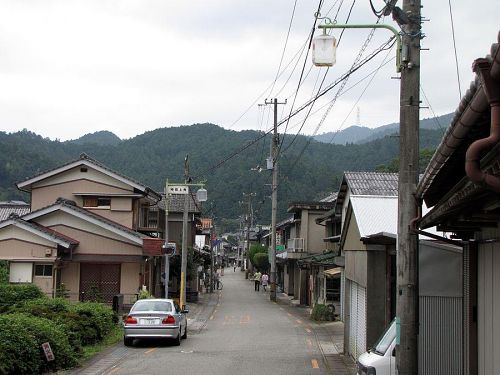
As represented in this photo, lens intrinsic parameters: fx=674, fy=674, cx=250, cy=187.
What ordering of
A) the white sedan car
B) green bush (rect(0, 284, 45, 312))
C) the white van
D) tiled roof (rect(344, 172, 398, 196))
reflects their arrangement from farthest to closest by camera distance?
green bush (rect(0, 284, 45, 312)) < the white sedan car < tiled roof (rect(344, 172, 398, 196)) < the white van

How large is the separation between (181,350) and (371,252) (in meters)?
7.95

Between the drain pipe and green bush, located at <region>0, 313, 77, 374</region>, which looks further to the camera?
green bush, located at <region>0, 313, 77, 374</region>

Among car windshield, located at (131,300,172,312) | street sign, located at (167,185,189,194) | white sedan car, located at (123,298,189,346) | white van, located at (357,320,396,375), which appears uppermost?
street sign, located at (167,185,189,194)

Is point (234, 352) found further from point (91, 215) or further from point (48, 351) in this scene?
point (91, 215)

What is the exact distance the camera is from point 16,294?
933 inches

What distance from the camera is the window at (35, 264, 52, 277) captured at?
105ft

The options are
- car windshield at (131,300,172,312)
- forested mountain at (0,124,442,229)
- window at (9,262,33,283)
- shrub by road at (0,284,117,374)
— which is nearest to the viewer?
Answer: shrub by road at (0,284,117,374)

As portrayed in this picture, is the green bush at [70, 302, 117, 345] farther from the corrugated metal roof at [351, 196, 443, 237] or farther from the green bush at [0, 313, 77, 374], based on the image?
the corrugated metal roof at [351, 196, 443, 237]

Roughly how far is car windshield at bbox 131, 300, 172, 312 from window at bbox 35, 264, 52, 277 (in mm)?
11972

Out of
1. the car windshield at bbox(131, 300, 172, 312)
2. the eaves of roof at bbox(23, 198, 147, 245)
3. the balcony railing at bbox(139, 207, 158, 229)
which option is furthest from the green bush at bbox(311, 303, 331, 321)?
the car windshield at bbox(131, 300, 172, 312)

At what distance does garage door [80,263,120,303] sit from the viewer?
33.7m

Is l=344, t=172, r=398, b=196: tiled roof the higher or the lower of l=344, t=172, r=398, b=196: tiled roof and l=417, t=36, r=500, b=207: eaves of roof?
the higher

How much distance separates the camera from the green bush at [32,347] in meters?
12.6

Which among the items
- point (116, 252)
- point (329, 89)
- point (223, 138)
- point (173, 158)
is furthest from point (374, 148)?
point (329, 89)
